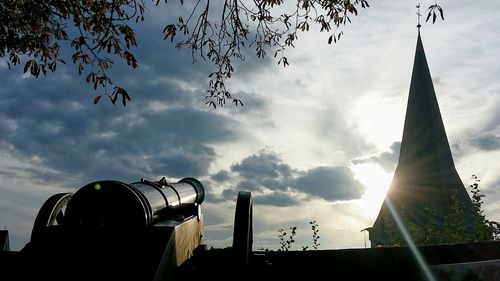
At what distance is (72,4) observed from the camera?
8211 mm

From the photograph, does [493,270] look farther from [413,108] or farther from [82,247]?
[413,108]

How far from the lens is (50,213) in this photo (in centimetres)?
594

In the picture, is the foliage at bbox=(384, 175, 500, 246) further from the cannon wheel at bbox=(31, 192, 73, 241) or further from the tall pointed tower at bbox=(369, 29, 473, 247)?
the tall pointed tower at bbox=(369, 29, 473, 247)

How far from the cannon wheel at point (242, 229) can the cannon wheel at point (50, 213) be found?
1.89m

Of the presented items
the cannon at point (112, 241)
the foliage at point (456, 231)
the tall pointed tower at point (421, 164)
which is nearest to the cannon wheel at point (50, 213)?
the cannon at point (112, 241)

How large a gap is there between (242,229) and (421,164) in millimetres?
36045

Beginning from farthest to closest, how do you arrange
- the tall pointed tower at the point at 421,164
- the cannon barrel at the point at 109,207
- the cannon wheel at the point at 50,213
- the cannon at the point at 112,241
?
the tall pointed tower at the point at 421,164 < the cannon wheel at the point at 50,213 < the cannon barrel at the point at 109,207 < the cannon at the point at 112,241

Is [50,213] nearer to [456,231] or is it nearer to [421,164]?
[456,231]

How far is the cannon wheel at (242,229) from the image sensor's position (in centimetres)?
513

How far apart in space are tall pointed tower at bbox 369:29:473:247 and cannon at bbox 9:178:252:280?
102ft

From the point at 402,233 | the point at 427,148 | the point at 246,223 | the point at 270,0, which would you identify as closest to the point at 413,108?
the point at 427,148

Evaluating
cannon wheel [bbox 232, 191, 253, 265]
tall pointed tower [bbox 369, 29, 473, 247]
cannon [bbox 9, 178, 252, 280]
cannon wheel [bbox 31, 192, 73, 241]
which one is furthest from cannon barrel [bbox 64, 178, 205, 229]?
tall pointed tower [bbox 369, 29, 473, 247]

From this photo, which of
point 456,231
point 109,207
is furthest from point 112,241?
point 456,231

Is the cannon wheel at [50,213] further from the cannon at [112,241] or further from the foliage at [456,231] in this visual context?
the foliage at [456,231]
